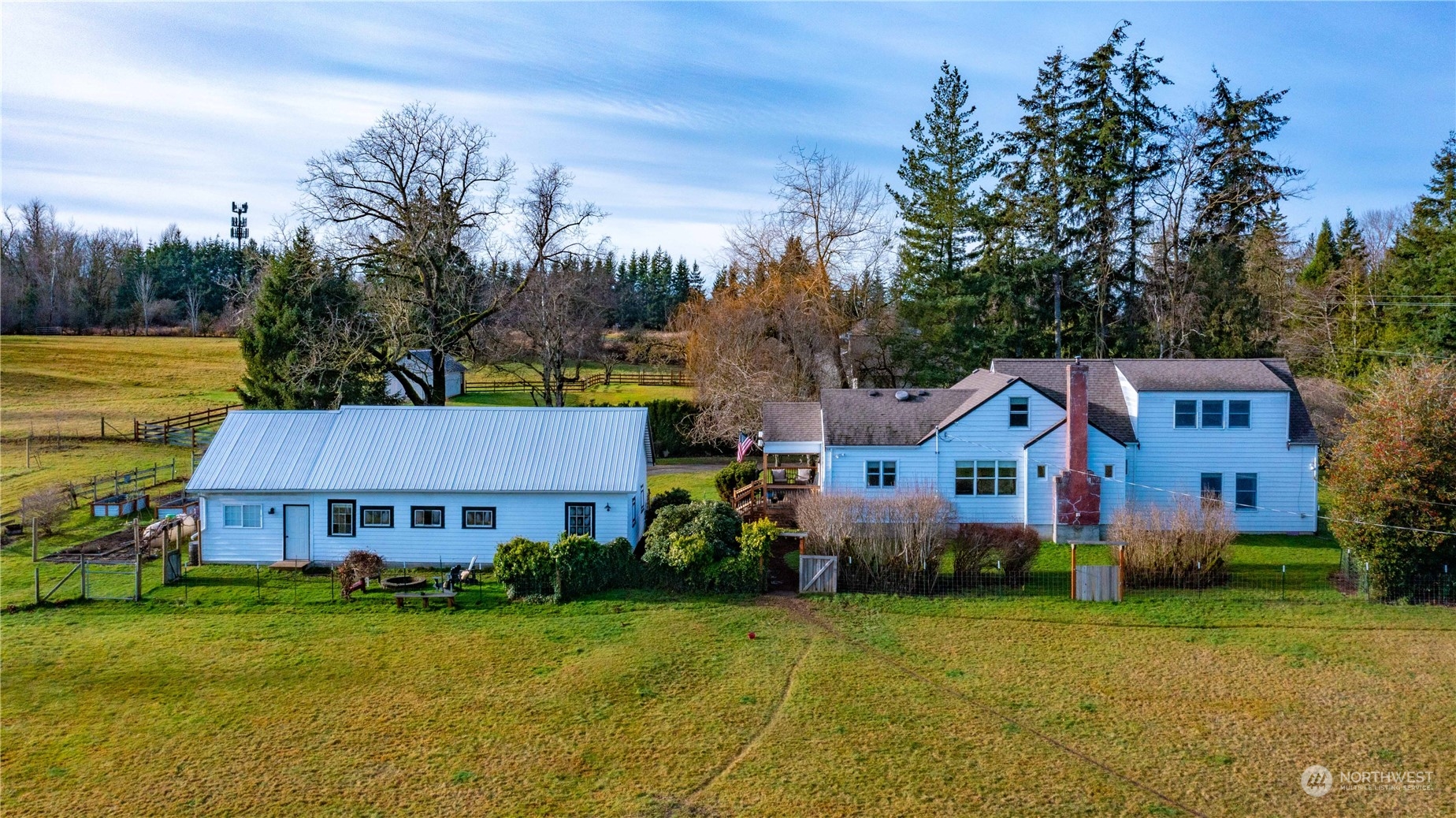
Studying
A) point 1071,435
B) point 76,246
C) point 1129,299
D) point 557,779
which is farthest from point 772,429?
point 76,246

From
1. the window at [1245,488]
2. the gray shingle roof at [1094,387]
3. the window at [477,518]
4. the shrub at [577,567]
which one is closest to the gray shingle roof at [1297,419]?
the window at [1245,488]

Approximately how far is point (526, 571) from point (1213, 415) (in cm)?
2252

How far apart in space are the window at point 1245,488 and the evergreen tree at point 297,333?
33.5 m

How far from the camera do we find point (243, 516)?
85.7 feet

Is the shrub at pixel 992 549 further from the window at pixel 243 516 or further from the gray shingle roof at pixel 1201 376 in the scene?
the window at pixel 243 516

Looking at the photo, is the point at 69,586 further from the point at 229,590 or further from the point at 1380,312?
the point at 1380,312

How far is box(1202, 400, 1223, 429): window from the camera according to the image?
30.2 metres

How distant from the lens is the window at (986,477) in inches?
1190

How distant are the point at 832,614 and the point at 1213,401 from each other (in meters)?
16.5

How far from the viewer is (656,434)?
46.3m

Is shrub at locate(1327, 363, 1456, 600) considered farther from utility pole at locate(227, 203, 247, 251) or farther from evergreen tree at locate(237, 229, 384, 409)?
utility pole at locate(227, 203, 247, 251)

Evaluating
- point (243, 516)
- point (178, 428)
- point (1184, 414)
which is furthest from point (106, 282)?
point (1184, 414)

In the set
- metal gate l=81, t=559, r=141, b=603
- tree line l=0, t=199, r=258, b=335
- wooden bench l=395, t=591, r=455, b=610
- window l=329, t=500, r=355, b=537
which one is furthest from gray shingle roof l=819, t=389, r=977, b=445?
tree line l=0, t=199, r=258, b=335

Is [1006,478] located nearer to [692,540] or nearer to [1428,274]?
[692,540]
